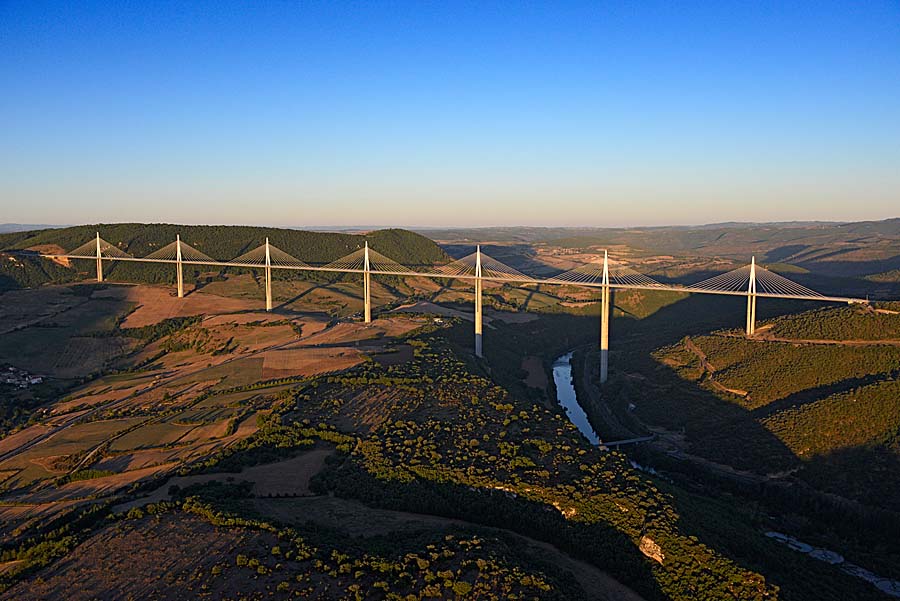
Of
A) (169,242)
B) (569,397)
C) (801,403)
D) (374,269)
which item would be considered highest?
(169,242)

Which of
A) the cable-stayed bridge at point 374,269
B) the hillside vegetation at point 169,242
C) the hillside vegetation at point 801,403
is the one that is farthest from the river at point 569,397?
the hillside vegetation at point 169,242

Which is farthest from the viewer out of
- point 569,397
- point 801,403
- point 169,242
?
point 169,242

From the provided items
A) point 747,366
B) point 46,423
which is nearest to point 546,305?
point 747,366

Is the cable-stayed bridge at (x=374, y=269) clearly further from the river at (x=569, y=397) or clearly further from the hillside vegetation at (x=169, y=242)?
the river at (x=569, y=397)

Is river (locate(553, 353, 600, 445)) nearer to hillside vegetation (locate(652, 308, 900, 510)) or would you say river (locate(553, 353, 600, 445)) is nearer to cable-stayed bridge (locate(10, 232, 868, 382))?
cable-stayed bridge (locate(10, 232, 868, 382))

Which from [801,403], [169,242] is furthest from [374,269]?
[801,403]

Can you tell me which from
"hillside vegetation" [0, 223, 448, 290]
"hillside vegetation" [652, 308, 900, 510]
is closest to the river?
"hillside vegetation" [652, 308, 900, 510]

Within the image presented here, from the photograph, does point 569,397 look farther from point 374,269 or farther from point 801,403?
point 374,269

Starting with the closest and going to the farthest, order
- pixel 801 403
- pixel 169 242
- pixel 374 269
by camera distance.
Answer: pixel 801 403
pixel 374 269
pixel 169 242
